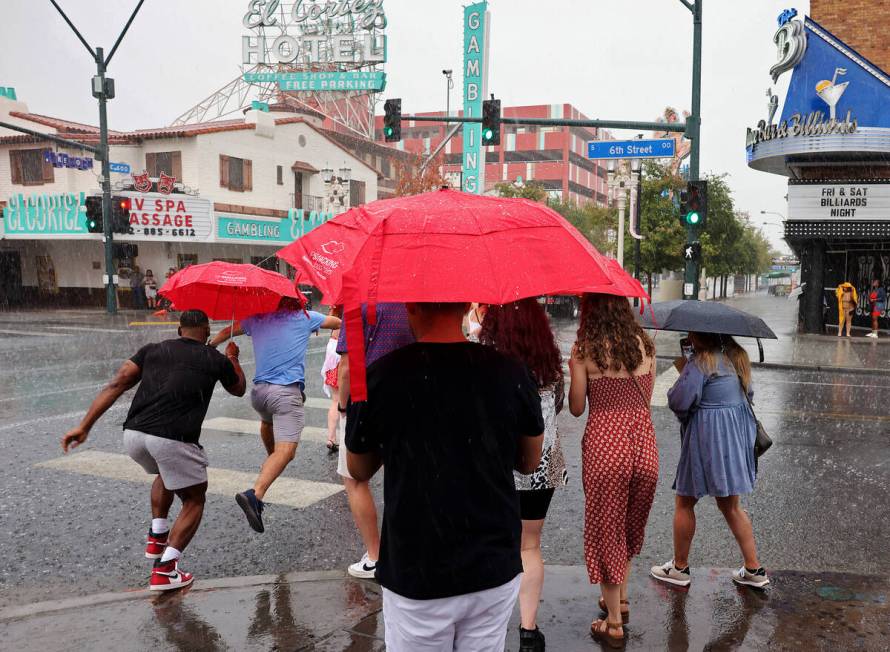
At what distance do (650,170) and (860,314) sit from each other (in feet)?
48.6

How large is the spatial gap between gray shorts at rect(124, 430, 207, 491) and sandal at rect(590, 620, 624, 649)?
2.44 metres

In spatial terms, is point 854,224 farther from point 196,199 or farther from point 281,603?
point 196,199

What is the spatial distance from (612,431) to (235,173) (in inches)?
1359

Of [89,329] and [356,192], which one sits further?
[356,192]

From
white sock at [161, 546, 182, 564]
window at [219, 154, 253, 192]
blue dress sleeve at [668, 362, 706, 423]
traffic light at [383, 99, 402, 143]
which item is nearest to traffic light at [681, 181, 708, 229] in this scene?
traffic light at [383, 99, 402, 143]

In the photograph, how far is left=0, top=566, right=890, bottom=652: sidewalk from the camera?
3.85 meters

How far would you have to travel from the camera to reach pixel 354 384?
7.09 feet

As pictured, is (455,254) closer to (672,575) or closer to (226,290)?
(672,575)

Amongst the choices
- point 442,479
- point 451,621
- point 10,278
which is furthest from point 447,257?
point 10,278

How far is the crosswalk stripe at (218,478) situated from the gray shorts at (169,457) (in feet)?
5.99

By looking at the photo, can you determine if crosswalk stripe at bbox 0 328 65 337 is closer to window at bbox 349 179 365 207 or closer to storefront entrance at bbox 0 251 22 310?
storefront entrance at bbox 0 251 22 310

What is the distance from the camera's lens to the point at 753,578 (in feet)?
14.8

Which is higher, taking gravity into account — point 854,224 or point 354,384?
point 854,224

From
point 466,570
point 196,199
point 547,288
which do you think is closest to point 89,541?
point 466,570
